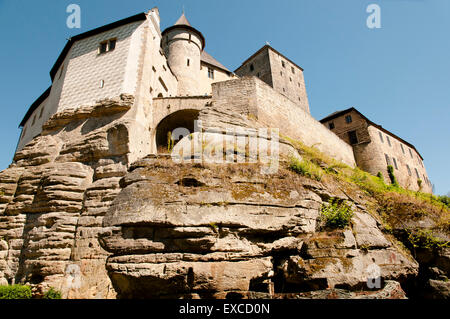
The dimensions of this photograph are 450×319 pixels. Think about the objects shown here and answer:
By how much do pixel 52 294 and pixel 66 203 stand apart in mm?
3762

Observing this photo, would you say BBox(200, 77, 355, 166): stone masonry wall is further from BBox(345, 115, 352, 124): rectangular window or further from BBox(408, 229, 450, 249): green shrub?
BBox(345, 115, 352, 124): rectangular window

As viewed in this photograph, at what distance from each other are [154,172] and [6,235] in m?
10.5

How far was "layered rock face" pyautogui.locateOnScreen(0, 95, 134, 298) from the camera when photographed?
10031mm

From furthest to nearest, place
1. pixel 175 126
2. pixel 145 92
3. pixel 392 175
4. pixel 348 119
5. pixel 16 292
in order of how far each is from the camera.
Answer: pixel 348 119 → pixel 392 175 → pixel 175 126 → pixel 145 92 → pixel 16 292

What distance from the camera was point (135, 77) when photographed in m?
15.0

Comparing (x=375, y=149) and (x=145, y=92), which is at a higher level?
(x=145, y=92)

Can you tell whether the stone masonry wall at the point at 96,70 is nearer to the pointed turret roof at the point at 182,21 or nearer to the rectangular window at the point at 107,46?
the rectangular window at the point at 107,46

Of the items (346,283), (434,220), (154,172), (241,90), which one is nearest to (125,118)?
(241,90)

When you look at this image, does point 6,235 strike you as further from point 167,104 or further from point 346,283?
point 346,283

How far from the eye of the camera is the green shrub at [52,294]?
9.03 metres

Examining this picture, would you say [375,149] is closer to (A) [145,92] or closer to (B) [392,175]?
(B) [392,175]

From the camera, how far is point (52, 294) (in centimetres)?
912

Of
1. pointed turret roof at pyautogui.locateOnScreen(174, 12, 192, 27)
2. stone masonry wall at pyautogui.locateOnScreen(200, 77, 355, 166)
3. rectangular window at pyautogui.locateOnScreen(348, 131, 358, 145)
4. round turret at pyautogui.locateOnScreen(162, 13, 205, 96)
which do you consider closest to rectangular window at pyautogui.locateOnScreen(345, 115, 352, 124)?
rectangular window at pyautogui.locateOnScreen(348, 131, 358, 145)

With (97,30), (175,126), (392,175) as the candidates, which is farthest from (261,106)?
(392,175)
